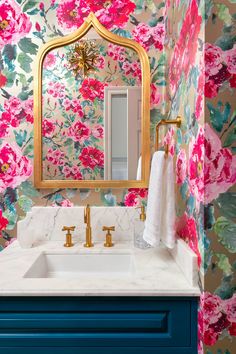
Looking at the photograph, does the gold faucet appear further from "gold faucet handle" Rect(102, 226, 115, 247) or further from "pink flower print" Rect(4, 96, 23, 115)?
"pink flower print" Rect(4, 96, 23, 115)

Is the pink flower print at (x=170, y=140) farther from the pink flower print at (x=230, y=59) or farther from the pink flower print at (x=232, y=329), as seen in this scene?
the pink flower print at (x=232, y=329)

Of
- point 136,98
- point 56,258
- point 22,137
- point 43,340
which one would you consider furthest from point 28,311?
point 136,98

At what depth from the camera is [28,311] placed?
1.31m

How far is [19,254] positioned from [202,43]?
3.99 feet

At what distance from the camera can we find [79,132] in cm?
196

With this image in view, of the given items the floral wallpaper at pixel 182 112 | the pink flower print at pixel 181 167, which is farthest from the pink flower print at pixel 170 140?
the pink flower print at pixel 181 167

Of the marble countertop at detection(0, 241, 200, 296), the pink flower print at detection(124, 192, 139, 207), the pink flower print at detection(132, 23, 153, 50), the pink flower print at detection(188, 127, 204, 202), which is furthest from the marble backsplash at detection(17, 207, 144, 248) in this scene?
the pink flower print at detection(132, 23, 153, 50)

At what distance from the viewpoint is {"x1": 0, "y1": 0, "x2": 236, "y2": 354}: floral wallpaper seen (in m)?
1.21

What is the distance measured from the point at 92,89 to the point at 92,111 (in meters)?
0.12

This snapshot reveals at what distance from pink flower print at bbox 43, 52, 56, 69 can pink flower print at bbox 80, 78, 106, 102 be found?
200 mm

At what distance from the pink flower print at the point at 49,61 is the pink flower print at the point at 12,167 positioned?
1.55 ft

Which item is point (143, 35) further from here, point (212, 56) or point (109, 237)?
point (109, 237)

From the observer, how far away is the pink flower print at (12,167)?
1.99 meters

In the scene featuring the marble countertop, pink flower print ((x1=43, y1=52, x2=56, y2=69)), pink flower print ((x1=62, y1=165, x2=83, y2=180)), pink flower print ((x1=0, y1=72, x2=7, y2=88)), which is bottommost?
the marble countertop
